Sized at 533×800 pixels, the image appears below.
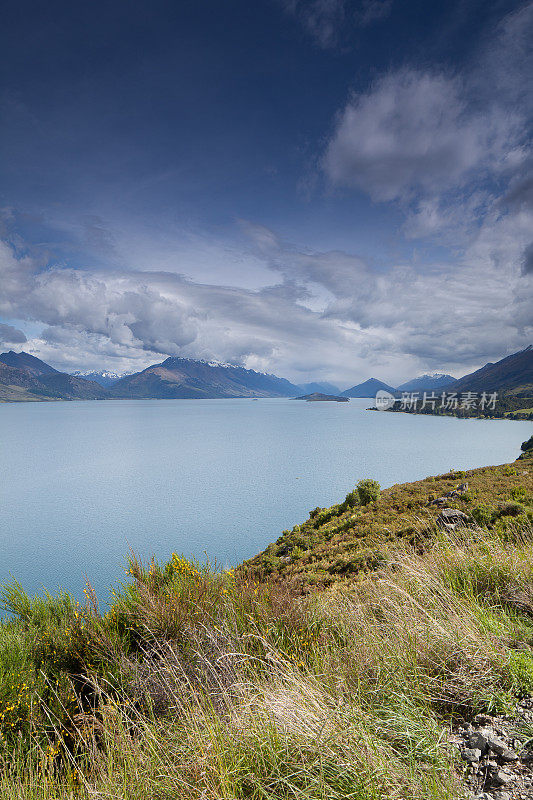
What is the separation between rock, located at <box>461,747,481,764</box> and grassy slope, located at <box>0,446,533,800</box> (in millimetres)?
102

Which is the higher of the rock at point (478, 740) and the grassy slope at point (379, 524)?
the rock at point (478, 740)

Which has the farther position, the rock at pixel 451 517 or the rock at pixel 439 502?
the rock at pixel 439 502

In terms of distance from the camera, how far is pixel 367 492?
89.3ft

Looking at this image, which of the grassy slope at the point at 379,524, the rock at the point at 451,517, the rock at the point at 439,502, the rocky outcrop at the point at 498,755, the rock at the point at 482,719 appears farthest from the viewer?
the rock at the point at 439,502

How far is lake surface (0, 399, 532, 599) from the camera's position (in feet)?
111

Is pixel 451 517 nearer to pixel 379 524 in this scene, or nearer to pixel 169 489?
pixel 379 524

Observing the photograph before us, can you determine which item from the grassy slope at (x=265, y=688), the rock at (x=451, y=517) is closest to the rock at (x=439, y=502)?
the rock at (x=451, y=517)

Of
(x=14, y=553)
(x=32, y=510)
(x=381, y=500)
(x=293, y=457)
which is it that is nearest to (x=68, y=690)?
(x=381, y=500)

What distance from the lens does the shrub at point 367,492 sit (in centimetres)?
2698

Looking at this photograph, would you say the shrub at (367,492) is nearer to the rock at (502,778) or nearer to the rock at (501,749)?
the rock at (501,749)

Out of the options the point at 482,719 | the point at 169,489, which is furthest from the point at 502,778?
the point at 169,489

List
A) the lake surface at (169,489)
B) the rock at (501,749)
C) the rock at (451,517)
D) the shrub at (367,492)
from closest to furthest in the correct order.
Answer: the rock at (501,749)
the rock at (451,517)
the shrub at (367,492)
the lake surface at (169,489)

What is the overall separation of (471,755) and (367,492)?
2593 cm

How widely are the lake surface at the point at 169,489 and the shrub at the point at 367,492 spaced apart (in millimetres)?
11666
